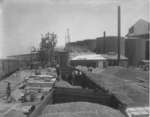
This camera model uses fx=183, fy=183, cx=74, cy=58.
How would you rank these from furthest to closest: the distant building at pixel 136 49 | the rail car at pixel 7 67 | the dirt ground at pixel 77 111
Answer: the distant building at pixel 136 49
the rail car at pixel 7 67
the dirt ground at pixel 77 111

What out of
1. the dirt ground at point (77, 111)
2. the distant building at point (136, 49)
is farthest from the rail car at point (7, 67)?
the distant building at point (136, 49)

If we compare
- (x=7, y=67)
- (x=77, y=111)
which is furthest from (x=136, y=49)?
(x=77, y=111)

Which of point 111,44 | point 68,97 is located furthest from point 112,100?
point 111,44

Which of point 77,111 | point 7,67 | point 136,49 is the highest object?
point 136,49

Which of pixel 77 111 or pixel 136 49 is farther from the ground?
pixel 136 49

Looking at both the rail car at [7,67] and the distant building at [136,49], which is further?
the distant building at [136,49]

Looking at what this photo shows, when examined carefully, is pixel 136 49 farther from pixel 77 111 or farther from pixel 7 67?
pixel 77 111

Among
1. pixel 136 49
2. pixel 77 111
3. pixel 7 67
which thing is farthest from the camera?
pixel 136 49

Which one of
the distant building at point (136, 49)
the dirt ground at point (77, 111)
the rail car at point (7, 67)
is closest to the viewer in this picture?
the dirt ground at point (77, 111)

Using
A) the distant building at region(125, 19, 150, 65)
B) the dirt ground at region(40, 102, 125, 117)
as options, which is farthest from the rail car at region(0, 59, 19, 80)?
the distant building at region(125, 19, 150, 65)

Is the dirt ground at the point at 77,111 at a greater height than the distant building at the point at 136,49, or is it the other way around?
the distant building at the point at 136,49

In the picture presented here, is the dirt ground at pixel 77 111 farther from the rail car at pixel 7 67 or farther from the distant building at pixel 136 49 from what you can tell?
the distant building at pixel 136 49

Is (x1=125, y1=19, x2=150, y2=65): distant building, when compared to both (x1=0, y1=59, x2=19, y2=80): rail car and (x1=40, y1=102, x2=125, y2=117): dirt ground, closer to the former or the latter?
(x1=0, y1=59, x2=19, y2=80): rail car

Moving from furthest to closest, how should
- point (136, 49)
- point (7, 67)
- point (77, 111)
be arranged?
point (136, 49)
point (7, 67)
point (77, 111)
